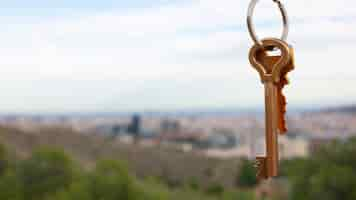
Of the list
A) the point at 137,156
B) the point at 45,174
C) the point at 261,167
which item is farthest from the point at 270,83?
the point at 137,156

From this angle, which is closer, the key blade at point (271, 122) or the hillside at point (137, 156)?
the key blade at point (271, 122)

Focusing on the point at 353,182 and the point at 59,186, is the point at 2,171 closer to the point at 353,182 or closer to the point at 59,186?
the point at 59,186

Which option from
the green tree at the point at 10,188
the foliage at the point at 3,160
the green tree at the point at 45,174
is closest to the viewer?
the green tree at the point at 10,188

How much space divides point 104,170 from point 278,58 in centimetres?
1078

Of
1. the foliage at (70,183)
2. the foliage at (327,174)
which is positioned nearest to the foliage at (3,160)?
the foliage at (70,183)

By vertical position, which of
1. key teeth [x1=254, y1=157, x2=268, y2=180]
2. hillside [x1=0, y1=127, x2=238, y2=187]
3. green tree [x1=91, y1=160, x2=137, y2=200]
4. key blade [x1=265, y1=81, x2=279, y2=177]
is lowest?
hillside [x1=0, y1=127, x2=238, y2=187]

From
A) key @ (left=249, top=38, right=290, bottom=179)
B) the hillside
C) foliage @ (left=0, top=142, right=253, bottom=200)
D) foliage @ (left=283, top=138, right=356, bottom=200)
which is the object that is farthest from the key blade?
the hillside

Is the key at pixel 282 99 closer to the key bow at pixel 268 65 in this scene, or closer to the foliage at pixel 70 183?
the key bow at pixel 268 65

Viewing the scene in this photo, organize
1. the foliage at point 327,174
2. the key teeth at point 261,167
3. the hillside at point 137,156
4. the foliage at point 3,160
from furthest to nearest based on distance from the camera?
the hillside at point 137,156
the foliage at point 3,160
the foliage at point 327,174
the key teeth at point 261,167

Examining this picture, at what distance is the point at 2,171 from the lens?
14.9 m

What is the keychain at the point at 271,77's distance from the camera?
97 cm

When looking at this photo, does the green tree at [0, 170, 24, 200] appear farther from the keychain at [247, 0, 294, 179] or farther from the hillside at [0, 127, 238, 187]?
the keychain at [247, 0, 294, 179]

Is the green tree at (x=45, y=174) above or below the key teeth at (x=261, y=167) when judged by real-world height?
below

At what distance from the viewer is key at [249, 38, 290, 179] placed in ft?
3.18
